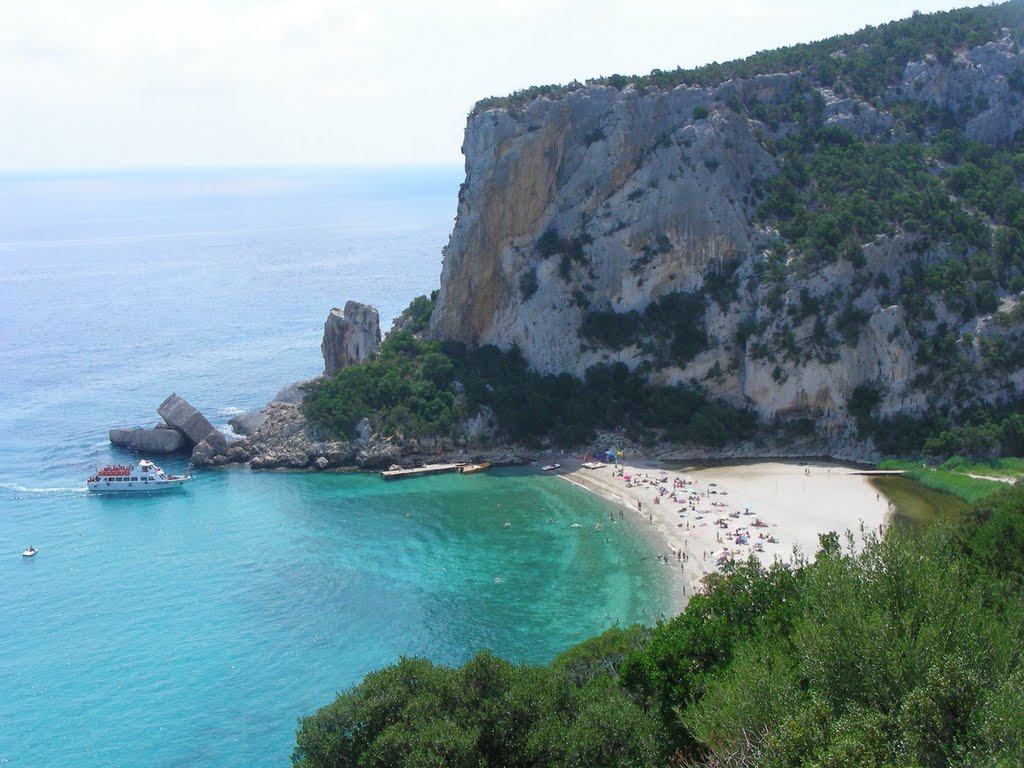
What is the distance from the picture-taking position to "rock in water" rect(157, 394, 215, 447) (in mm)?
49312

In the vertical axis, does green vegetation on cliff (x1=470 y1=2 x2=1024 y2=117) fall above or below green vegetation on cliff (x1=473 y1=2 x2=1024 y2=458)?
above

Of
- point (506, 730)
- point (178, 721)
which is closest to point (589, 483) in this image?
point (178, 721)

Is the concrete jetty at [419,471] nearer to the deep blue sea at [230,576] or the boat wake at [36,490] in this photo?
the deep blue sea at [230,576]

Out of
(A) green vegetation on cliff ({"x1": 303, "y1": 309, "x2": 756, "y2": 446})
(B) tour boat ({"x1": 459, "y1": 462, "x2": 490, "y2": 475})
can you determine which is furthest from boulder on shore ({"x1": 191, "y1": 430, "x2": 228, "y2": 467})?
(B) tour boat ({"x1": 459, "y1": 462, "x2": 490, "y2": 475})

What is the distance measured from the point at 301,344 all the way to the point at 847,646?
62.0m

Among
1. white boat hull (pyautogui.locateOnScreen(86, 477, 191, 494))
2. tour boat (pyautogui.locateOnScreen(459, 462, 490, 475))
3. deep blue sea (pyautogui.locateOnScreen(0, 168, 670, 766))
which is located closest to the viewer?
deep blue sea (pyautogui.locateOnScreen(0, 168, 670, 766))

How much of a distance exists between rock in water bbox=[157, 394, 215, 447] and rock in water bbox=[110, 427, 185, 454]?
625 millimetres

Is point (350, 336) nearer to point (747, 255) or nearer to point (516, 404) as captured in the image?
point (516, 404)

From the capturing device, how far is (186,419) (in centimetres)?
4922

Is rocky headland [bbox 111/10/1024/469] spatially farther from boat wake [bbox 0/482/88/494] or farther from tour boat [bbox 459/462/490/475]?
boat wake [bbox 0/482/88/494]

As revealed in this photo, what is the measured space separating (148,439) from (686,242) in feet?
106

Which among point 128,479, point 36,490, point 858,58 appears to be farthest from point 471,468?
point 858,58

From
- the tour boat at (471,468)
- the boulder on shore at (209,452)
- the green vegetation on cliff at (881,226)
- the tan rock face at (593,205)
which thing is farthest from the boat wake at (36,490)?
the green vegetation on cliff at (881,226)

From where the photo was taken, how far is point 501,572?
33750 mm
